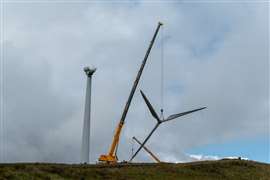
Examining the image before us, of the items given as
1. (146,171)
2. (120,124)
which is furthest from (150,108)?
(146,171)

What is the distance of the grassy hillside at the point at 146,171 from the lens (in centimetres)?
5359

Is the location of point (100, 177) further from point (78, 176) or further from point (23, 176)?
point (23, 176)

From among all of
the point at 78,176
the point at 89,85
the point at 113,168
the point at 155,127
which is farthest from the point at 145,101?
the point at 78,176

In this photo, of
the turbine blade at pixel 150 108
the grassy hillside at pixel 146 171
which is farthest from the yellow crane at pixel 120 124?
the grassy hillside at pixel 146 171

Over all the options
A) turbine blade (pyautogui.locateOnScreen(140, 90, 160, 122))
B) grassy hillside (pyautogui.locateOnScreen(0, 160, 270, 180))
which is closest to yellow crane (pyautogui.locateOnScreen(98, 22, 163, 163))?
turbine blade (pyautogui.locateOnScreen(140, 90, 160, 122))

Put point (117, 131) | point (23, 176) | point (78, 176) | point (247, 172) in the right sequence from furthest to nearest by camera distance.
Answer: point (117, 131) → point (247, 172) → point (78, 176) → point (23, 176)

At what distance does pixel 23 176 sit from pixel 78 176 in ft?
22.6

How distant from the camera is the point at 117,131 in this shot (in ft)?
350

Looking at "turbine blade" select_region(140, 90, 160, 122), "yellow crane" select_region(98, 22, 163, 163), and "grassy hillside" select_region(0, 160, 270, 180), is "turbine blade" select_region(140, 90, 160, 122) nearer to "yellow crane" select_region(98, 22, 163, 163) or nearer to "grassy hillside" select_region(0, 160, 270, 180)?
"yellow crane" select_region(98, 22, 163, 163)

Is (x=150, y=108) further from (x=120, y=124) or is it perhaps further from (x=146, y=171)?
(x=146, y=171)

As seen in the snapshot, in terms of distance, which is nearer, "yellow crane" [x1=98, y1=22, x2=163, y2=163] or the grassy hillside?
the grassy hillside

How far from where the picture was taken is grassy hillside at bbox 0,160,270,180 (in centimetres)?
5359

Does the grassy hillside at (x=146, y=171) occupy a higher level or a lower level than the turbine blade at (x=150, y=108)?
lower

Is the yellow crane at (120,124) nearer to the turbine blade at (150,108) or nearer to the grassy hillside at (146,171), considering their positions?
the turbine blade at (150,108)
